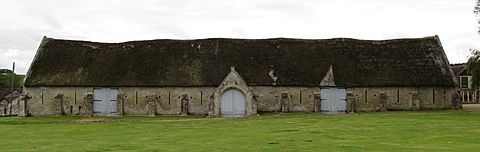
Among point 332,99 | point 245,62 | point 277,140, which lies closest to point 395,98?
point 332,99

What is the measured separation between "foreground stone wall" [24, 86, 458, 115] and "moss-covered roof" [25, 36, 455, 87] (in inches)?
21.7

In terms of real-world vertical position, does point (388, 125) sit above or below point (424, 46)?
below

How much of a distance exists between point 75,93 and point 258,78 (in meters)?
14.4

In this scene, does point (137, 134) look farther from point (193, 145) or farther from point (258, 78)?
point (258, 78)

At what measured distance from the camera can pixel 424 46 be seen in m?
54.9

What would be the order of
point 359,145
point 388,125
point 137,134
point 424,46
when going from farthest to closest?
point 424,46, point 388,125, point 137,134, point 359,145

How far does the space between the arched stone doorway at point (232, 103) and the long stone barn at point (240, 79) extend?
3.0 inches

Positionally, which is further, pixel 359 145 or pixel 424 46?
pixel 424 46

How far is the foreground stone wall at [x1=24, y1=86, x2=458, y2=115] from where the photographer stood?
5141cm

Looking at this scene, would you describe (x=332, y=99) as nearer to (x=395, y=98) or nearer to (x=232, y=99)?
(x=395, y=98)

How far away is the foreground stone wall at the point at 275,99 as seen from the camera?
5141 cm

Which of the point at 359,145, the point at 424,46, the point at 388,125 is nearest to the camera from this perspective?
the point at 359,145

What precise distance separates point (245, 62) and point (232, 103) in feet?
13.9

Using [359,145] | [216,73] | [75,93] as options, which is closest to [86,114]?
[75,93]
